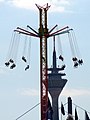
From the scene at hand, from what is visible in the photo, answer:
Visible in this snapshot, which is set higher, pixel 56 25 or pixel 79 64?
pixel 56 25

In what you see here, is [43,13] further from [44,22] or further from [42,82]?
[42,82]

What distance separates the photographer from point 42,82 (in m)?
140

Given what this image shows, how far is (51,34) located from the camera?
14112 cm

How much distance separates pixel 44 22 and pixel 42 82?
743 inches

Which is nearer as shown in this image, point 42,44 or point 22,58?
point 22,58

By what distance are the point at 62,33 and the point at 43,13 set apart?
881 cm

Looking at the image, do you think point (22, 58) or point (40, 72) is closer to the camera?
point (22, 58)

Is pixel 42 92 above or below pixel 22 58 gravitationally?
below

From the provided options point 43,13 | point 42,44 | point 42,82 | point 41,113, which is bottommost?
point 41,113

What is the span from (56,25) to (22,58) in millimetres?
15505

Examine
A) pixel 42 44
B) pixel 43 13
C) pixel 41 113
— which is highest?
pixel 43 13

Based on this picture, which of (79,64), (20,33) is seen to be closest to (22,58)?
(20,33)

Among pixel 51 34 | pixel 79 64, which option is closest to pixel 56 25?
pixel 51 34

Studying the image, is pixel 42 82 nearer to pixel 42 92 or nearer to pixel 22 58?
pixel 42 92
